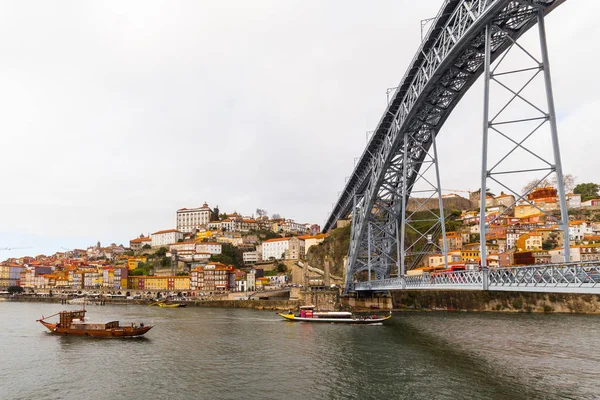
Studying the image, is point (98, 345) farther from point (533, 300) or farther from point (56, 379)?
point (533, 300)

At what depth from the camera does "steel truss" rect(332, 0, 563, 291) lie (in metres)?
19.0

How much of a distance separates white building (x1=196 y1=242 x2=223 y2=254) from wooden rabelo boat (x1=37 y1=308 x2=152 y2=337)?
58.9 m

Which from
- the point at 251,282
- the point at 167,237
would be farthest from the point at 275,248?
the point at 167,237

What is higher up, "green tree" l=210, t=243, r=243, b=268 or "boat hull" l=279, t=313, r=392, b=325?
"green tree" l=210, t=243, r=243, b=268

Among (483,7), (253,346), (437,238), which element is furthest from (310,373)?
(437,238)

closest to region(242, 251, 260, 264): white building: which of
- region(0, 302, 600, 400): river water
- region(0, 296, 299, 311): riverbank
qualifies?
region(0, 296, 299, 311): riverbank

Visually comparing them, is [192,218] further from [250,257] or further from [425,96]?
[425,96]

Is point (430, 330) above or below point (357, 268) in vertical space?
below

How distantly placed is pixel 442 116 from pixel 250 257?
73.3 m

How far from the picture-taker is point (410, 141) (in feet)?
106

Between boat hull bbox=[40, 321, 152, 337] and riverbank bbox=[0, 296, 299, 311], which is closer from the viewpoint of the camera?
boat hull bbox=[40, 321, 152, 337]

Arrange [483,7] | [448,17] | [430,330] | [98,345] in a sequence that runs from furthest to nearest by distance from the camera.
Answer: [430,330], [98,345], [448,17], [483,7]

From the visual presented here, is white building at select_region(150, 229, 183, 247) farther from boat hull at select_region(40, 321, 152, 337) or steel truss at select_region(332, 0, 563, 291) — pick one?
boat hull at select_region(40, 321, 152, 337)

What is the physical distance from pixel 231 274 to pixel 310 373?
60.3m
